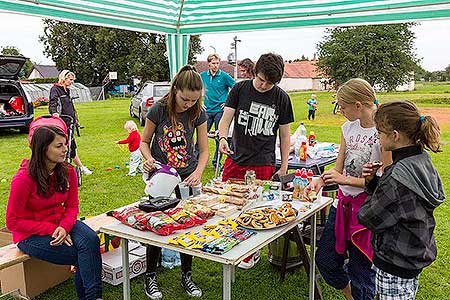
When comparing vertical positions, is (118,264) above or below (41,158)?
below

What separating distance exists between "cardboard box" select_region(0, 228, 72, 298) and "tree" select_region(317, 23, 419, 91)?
47.1ft

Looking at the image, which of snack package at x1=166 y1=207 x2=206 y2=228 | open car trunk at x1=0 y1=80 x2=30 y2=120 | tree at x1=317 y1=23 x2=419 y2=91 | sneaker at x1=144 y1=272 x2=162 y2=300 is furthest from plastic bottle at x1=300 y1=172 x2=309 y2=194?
tree at x1=317 y1=23 x2=419 y2=91

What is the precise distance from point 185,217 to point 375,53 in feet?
48.8

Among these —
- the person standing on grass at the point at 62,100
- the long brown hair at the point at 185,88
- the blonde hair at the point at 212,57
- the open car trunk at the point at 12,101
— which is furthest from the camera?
the open car trunk at the point at 12,101

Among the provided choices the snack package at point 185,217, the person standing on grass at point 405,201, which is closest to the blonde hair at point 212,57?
the snack package at point 185,217

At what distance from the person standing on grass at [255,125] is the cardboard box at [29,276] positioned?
4.41 ft

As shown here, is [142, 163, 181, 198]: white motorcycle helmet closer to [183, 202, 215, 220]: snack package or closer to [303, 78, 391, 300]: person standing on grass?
[183, 202, 215, 220]: snack package

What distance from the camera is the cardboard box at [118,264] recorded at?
293cm

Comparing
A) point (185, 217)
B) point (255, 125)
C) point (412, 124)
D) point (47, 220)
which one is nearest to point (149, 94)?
point (255, 125)

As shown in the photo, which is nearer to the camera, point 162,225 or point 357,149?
point 162,225

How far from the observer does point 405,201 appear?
1.67 metres

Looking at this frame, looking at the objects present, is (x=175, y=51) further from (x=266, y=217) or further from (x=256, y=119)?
(x=266, y=217)

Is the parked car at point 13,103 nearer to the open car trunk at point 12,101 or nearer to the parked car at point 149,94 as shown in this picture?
the open car trunk at point 12,101

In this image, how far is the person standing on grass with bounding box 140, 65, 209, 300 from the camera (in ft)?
8.40
